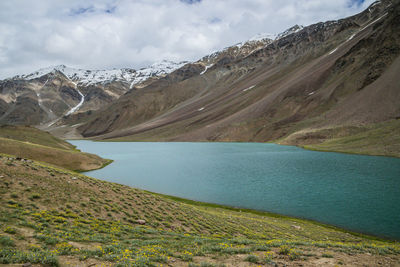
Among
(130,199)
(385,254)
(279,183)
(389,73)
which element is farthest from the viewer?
(389,73)

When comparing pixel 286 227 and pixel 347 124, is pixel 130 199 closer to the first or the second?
pixel 286 227

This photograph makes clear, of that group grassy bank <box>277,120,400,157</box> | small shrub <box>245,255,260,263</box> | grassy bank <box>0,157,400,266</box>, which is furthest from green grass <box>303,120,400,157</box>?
small shrub <box>245,255,260,263</box>

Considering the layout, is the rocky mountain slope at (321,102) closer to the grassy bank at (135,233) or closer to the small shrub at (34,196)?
the grassy bank at (135,233)

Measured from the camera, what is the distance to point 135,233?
1525cm

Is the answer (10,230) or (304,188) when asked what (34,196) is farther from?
(304,188)

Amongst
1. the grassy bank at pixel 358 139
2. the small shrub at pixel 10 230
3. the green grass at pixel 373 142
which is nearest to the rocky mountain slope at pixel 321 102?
the grassy bank at pixel 358 139

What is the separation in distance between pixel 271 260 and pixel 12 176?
2119 centimetres

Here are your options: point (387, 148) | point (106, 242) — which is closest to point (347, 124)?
point (387, 148)

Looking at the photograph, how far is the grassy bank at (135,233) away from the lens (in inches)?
381

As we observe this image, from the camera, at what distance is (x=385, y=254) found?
1138cm

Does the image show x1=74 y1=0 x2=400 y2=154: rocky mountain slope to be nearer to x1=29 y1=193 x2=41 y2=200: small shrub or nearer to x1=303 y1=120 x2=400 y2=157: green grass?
x1=303 y1=120 x2=400 y2=157: green grass

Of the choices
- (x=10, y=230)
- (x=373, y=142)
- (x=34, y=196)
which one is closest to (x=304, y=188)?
(x=34, y=196)

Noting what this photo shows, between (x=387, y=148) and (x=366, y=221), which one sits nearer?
(x=366, y=221)

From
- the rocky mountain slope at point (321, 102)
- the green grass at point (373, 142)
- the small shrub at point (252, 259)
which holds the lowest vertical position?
the small shrub at point (252, 259)
